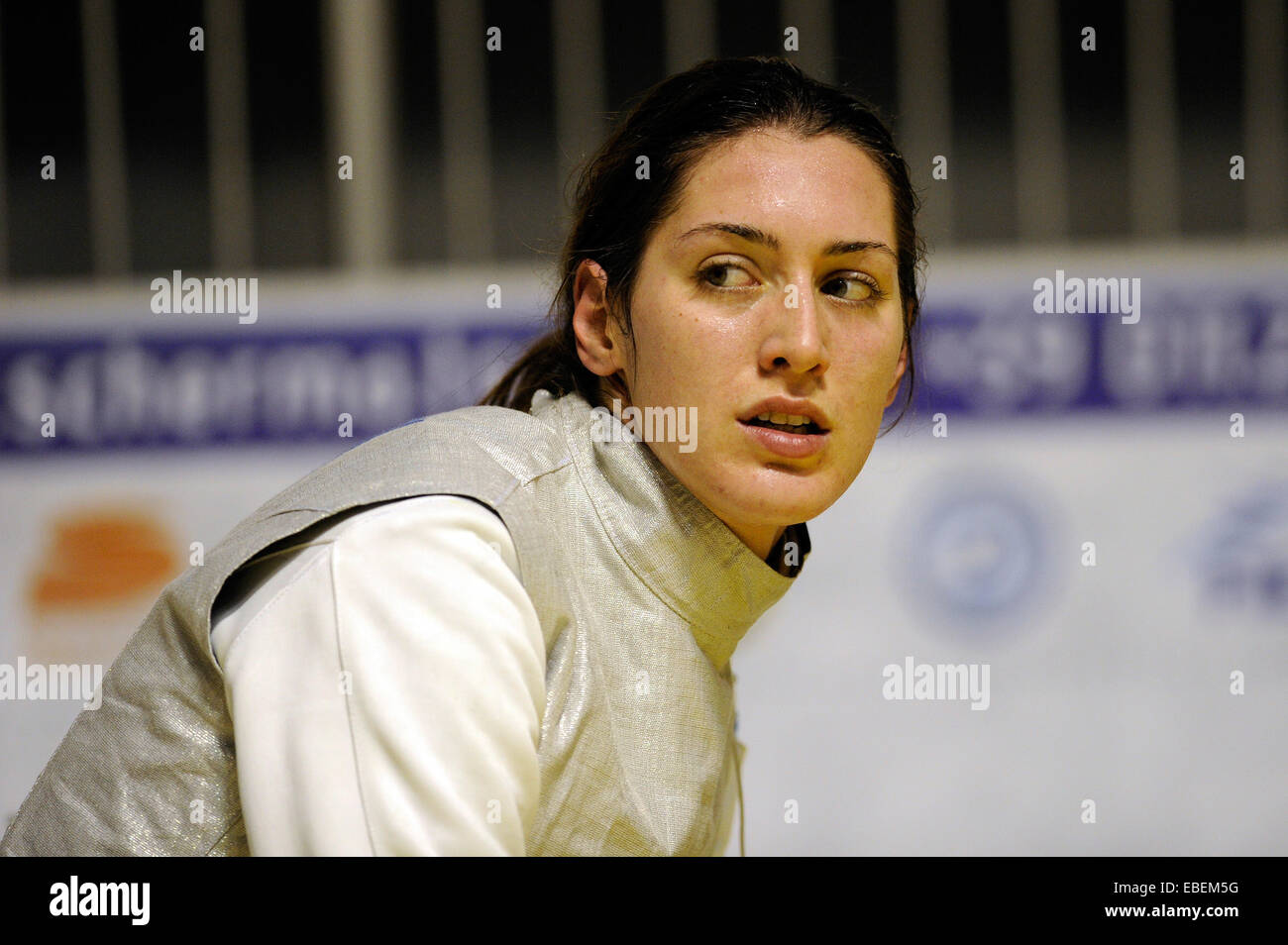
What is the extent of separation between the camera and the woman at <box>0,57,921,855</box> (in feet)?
3.22

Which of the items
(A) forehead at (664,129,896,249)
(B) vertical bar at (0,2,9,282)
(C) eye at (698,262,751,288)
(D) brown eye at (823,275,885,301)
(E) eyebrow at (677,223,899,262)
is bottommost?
(D) brown eye at (823,275,885,301)

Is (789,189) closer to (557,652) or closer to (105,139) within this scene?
(557,652)

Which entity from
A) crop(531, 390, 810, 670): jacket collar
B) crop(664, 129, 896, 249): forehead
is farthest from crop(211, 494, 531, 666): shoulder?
crop(664, 129, 896, 249): forehead

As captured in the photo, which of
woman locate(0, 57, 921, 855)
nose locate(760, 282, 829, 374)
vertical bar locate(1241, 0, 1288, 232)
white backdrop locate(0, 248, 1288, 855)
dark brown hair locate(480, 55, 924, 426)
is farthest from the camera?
vertical bar locate(1241, 0, 1288, 232)

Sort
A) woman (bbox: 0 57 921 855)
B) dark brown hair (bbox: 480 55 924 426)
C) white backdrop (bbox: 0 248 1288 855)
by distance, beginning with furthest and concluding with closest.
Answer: white backdrop (bbox: 0 248 1288 855) → dark brown hair (bbox: 480 55 924 426) → woman (bbox: 0 57 921 855)

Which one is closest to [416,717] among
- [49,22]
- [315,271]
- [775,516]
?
[775,516]

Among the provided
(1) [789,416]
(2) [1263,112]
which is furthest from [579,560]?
(2) [1263,112]

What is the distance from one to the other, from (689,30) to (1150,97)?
102cm

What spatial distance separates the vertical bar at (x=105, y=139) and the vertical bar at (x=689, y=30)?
1217 millimetres

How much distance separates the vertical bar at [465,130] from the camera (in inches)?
109

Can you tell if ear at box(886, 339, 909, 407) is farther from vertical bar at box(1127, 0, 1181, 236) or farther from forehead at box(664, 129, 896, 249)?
vertical bar at box(1127, 0, 1181, 236)

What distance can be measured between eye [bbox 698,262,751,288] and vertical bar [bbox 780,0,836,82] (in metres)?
1.60

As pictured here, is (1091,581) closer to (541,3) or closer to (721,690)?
(721,690)

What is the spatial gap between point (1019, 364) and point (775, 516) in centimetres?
159
